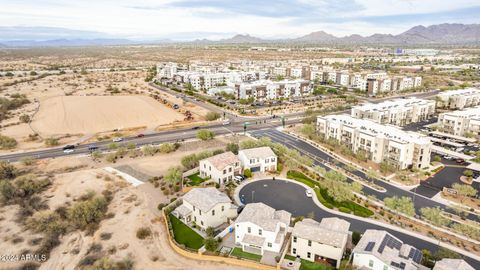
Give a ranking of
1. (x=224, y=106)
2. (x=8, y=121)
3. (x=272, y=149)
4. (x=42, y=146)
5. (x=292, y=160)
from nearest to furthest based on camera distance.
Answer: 1. (x=292, y=160)
2. (x=272, y=149)
3. (x=42, y=146)
4. (x=8, y=121)
5. (x=224, y=106)

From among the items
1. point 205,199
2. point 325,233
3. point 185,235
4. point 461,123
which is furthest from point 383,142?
point 185,235

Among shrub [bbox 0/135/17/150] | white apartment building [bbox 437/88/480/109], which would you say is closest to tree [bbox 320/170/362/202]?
shrub [bbox 0/135/17/150]

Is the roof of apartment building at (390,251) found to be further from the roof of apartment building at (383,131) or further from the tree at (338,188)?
the roof of apartment building at (383,131)

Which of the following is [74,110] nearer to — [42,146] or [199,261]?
[42,146]

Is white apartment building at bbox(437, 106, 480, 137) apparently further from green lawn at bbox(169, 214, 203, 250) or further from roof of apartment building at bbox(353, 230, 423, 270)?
green lawn at bbox(169, 214, 203, 250)

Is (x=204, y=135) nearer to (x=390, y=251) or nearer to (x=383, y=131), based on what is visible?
(x=383, y=131)

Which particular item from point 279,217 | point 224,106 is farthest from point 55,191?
point 224,106
